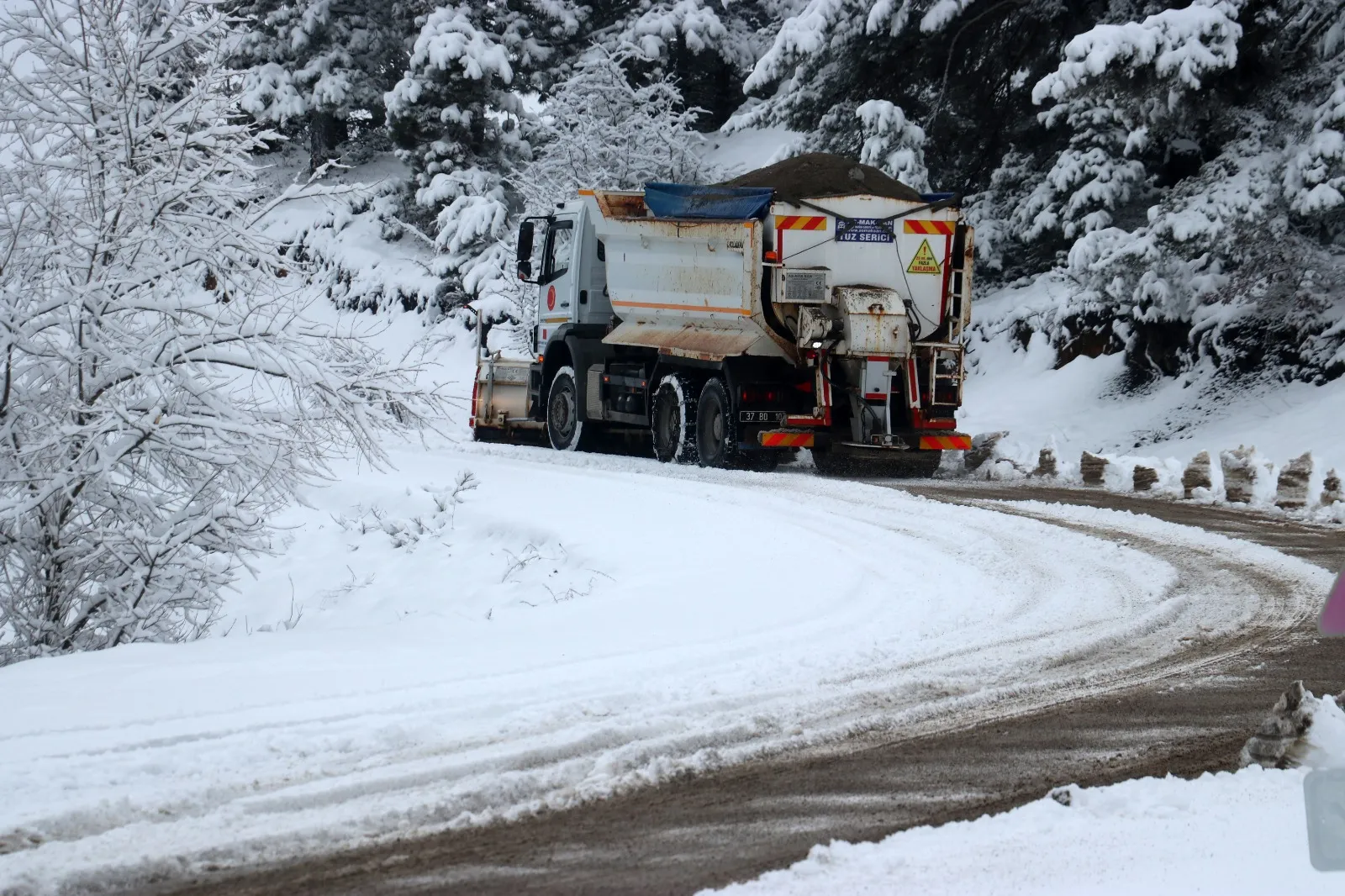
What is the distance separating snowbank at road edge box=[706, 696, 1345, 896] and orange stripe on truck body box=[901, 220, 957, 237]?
414 inches

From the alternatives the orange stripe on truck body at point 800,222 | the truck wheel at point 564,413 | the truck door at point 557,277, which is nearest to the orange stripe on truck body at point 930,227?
the orange stripe on truck body at point 800,222

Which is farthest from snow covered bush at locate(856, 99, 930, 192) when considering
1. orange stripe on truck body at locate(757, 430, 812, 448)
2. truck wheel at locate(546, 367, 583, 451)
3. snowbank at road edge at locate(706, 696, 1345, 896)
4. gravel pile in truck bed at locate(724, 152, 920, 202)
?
snowbank at road edge at locate(706, 696, 1345, 896)

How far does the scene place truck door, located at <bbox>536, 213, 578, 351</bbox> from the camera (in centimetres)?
1714

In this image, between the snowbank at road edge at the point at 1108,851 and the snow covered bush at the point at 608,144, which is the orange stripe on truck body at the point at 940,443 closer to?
the snowbank at road edge at the point at 1108,851

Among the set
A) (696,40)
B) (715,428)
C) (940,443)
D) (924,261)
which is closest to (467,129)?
(696,40)

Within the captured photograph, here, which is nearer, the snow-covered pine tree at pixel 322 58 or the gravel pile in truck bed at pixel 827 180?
the gravel pile in truck bed at pixel 827 180

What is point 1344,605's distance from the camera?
7.47ft

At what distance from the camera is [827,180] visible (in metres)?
14.3

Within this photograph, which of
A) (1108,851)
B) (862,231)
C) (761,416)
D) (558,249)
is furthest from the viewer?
(558,249)

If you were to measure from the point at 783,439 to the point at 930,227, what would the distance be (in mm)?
2579

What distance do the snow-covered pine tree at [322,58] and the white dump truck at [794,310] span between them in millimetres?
16724

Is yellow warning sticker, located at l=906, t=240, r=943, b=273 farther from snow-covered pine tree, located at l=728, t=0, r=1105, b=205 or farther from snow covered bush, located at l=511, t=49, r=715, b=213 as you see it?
snow covered bush, located at l=511, t=49, r=715, b=213

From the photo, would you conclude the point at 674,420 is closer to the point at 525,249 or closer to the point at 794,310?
the point at 794,310

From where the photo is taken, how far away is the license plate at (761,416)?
47.1ft
